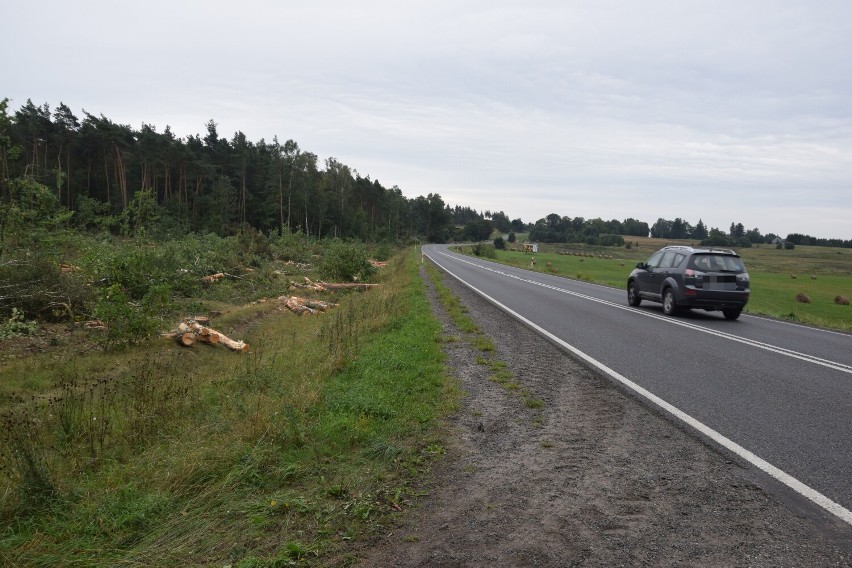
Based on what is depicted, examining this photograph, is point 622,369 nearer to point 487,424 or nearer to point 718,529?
point 487,424

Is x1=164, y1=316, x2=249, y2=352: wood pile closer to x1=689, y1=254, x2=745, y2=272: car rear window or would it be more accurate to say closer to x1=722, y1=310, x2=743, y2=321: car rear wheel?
x1=689, y1=254, x2=745, y2=272: car rear window

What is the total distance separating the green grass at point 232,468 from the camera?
349cm

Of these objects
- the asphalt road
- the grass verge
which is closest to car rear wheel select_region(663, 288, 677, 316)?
the asphalt road

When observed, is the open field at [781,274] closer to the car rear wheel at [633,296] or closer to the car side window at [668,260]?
the car rear wheel at [633,296]

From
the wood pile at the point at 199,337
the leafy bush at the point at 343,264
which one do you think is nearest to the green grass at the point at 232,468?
the wood pile at the point at 199,337

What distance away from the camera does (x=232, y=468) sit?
453 centimetres

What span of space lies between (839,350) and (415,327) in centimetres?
813

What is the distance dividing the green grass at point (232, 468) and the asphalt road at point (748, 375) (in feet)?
9.51

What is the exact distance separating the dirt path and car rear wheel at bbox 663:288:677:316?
9188mm

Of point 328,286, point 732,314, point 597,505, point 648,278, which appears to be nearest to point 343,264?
point 328,286

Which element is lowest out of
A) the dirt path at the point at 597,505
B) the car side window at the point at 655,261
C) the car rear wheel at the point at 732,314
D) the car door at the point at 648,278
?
the dirt path at the point at 597,505

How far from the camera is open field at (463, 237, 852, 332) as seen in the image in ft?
84.4

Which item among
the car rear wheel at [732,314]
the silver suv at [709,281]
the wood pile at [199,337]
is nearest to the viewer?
the wood pile at [199,337]

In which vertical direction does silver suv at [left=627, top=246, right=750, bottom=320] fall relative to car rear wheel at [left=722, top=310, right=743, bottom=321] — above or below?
above
